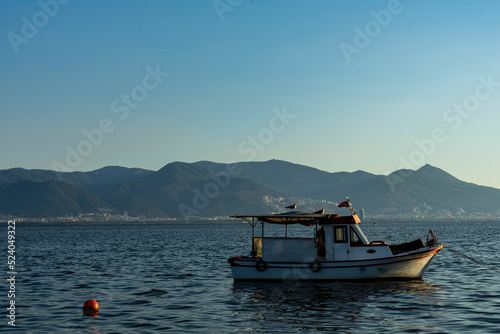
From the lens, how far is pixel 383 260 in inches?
1293

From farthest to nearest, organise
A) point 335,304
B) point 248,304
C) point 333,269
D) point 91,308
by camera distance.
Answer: point 333,269
point 248,304
point 335,304
point 91,308

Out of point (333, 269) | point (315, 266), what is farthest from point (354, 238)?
point (315, 266)

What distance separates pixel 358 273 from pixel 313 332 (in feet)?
42.0

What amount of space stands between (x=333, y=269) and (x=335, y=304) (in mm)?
6023

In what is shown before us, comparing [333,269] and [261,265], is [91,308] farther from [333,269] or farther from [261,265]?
[333,269]

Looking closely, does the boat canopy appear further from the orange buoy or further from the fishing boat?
the orange buoy

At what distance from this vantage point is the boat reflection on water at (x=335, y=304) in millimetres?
22594

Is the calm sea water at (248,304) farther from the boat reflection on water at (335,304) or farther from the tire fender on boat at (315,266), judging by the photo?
the tire fender on boat at (315,266)

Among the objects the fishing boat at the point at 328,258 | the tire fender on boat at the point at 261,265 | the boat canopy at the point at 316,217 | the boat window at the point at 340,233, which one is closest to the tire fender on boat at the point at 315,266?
the fishing boat at the point at 328,258

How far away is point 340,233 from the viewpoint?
3325cm

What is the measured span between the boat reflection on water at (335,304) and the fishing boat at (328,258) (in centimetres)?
62

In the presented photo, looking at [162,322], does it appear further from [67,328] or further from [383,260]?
[383,260]

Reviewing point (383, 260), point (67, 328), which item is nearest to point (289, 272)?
point (383, 260)

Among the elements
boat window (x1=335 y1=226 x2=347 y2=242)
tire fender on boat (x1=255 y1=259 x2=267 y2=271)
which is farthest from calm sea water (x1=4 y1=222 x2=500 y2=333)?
boat window (x1=335 y1=226 x2=347 y2=242)
